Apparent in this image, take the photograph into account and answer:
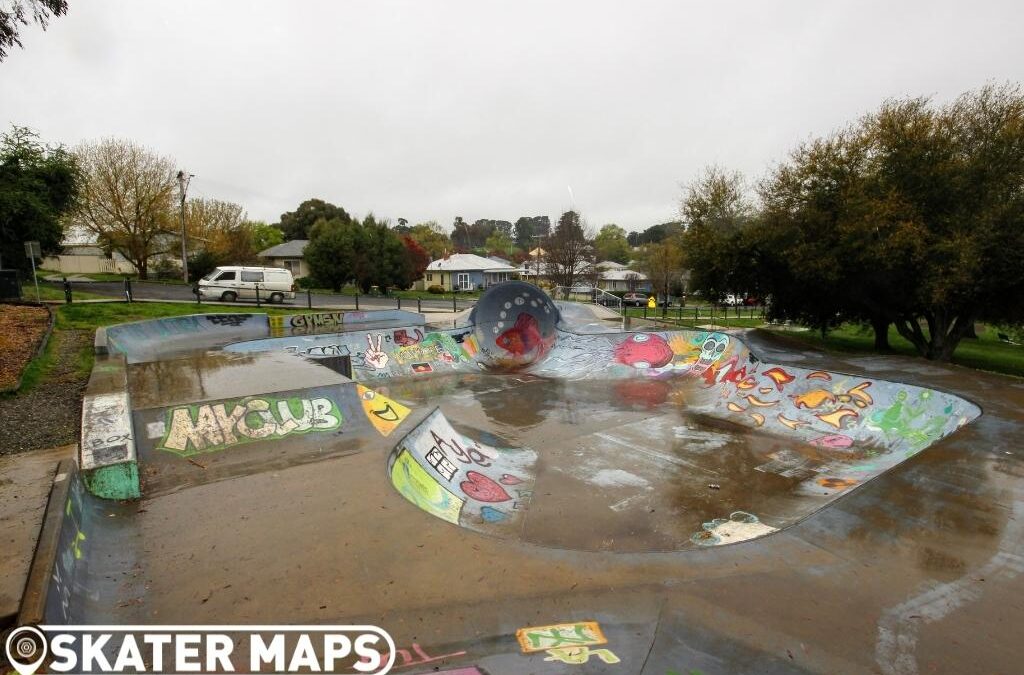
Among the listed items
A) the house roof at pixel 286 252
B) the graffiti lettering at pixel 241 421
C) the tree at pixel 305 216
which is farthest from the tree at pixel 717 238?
the tree at pixel 305 216

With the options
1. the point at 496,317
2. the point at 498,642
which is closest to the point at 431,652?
the point at 498,642

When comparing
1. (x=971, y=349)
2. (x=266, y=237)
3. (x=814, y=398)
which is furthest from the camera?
(x=266, y=237)

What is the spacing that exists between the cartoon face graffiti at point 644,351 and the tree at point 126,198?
34686 millimetres

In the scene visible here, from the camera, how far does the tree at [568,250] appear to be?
3806cm

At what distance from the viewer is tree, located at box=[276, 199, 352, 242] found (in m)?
66.1

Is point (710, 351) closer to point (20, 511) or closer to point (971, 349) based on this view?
point (20, 511)

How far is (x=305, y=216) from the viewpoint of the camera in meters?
67.0

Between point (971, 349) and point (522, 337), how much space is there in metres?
21.4

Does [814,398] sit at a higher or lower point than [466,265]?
lower

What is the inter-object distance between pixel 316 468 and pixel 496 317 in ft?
40.9

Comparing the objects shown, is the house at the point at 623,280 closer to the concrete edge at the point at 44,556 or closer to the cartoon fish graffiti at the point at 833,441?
the cartoon fish graffiti at the point at 833,441

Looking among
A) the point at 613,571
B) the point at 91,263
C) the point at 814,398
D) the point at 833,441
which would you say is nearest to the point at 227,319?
the point at 613,571

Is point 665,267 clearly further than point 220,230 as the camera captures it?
Yes

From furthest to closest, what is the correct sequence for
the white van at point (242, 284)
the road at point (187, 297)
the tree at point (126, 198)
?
1. the tree at point (126, 198)
2. the road at point (187, 297)
3. the white van at point (242, 284)
